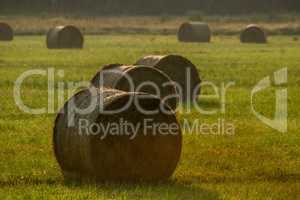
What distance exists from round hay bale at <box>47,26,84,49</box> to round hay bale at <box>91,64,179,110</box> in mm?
27963

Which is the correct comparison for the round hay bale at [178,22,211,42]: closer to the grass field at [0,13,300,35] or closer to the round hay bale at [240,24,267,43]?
the round hay bale at [240,24,267,43]

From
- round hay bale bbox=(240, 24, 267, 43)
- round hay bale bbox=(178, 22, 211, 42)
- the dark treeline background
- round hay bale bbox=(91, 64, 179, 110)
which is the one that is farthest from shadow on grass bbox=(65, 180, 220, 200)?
the dark treeline background

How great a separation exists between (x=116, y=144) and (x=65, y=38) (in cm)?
3520

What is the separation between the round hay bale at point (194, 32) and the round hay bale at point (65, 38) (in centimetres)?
1057

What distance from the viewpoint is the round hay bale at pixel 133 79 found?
1738 cm

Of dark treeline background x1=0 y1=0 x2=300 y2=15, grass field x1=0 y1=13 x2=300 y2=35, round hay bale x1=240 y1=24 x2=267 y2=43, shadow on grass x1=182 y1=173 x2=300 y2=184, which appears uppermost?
dark treeline background x1=0 y1=0 x2=300 y2=15

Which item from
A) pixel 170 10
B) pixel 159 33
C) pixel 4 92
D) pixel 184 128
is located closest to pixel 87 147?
pixel 184 128

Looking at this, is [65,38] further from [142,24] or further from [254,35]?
[142,24]

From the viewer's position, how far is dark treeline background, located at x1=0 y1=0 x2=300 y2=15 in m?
100

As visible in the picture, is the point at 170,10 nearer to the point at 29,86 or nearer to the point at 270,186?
the point at 29,86

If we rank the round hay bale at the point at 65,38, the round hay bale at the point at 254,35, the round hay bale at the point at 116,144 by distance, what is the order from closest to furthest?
1. the round hay bale at the point at 116,144
2. the round hay bale at the point at 65,38
3. the round hay bale at the point at 254,35

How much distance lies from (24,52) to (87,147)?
93.1ft

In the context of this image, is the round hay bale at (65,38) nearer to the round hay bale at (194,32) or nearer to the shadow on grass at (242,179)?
the round hay bale at (194,32)

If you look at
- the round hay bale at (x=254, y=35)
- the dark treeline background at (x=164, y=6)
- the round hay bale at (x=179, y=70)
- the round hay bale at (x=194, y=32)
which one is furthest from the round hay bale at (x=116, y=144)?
the dark treeline background at (x=164, y=6)
